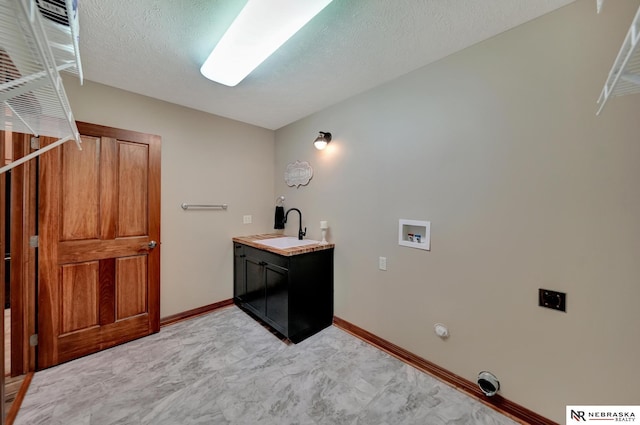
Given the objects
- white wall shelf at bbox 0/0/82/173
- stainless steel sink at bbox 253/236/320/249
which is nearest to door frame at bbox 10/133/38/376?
white wall shelf at bbox 0/0/82/173

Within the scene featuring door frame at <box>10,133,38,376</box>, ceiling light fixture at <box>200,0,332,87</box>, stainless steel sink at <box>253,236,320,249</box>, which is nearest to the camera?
ceiling light fixture at <box>200,0,332,87</box>

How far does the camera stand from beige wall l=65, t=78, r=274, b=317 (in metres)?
2.29

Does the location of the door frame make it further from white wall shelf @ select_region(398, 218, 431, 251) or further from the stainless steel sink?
white wall shelf @ select_region(398, 218, 431, 251)

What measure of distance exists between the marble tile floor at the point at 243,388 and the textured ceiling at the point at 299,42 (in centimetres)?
241

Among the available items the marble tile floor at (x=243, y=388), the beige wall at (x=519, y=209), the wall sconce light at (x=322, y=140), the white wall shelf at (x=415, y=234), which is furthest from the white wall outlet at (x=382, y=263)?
the wall sconce light at (x=322, y=140)

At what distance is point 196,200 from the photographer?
2.77m

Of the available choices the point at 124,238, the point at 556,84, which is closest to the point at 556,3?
the point at 556,84

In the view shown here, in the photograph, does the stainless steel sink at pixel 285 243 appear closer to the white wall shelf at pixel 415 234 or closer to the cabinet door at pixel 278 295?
the cabinet door at pixel 278 295

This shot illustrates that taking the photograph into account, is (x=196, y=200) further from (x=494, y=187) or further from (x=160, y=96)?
(x=494, y=187)

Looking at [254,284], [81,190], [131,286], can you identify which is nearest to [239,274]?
[254,284]

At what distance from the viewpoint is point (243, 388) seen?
1711 millimetres

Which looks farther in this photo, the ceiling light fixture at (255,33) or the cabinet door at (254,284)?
the cabinet door at (254,284)

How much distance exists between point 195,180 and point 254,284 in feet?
4.53

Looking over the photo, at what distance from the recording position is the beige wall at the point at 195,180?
2293mm
